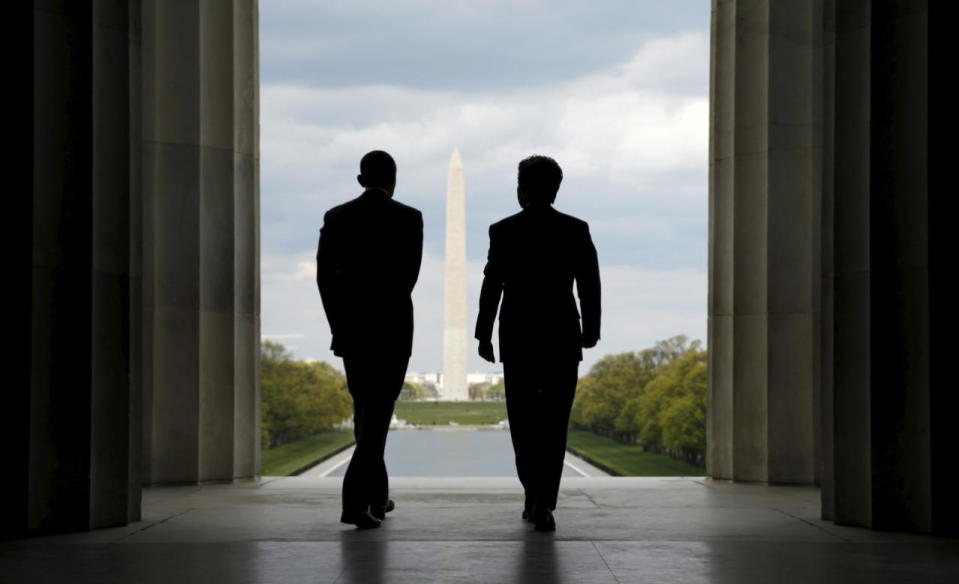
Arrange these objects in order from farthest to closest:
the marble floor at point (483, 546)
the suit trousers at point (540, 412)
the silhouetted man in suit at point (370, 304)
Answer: the silhouetted man in suit at point (370, 304) < the suit trousers at point (540, 412) < the marble floor at point (483, 546)

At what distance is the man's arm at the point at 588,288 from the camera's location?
→ 37.6 ft

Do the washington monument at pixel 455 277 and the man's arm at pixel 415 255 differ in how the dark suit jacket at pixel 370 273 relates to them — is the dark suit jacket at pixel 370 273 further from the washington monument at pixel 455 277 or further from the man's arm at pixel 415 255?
the washington monument at pixel 455 277

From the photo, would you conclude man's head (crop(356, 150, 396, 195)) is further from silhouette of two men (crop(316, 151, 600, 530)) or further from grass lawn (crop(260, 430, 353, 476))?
grass lawn (crop(260, 430, 353, 476))

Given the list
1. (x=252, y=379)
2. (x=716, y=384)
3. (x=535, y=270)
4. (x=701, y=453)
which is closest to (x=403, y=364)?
(x=535, y=270)

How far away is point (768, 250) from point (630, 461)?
9118cm

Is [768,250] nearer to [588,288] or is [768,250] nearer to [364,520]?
[588,288]

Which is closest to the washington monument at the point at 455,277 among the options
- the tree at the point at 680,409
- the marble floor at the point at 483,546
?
the tree at the point at 680,409

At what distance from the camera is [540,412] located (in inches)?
447

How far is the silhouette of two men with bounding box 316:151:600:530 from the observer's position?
37.1 feet

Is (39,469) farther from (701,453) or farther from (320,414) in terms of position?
(320,414)

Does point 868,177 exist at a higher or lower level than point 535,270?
higher

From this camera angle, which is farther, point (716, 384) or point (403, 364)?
point (716, 384)

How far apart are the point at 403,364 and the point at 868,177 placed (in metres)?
4.89

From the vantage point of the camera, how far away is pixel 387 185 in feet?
38.7
